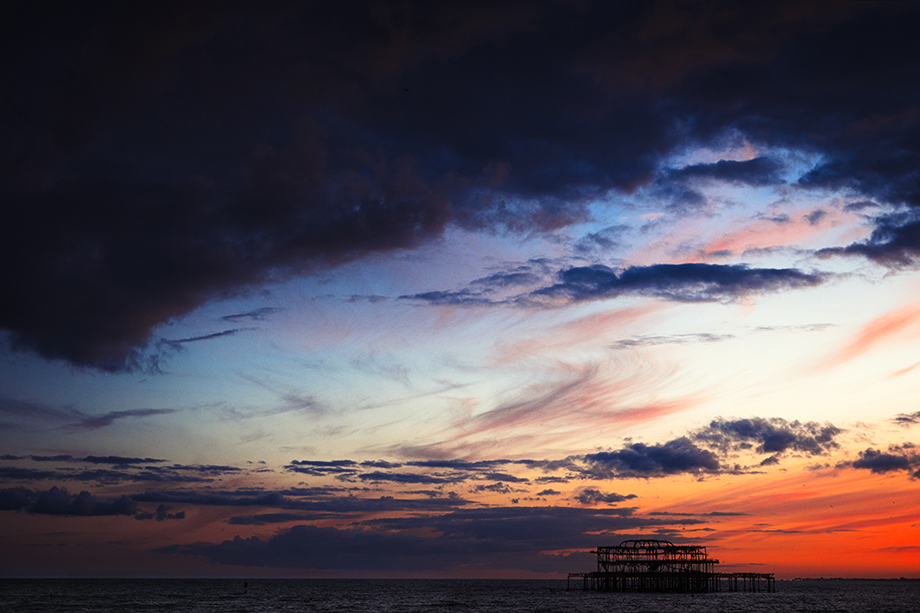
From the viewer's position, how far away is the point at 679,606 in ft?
317

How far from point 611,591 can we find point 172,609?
83364 millimetres

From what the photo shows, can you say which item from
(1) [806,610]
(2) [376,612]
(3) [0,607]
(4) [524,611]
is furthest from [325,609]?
(1) [806,610]

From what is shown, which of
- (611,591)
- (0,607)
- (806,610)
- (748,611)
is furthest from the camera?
(611,591)

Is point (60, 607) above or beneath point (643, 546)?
beneath

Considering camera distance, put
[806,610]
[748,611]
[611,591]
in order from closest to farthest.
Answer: [748,611] → [806,610] → [611,591]

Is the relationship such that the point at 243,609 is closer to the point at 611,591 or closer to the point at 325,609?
the point at 325,609

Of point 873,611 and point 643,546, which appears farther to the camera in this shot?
point 643,546

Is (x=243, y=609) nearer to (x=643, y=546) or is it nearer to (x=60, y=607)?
(x=60, y=607)

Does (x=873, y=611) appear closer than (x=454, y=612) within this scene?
No

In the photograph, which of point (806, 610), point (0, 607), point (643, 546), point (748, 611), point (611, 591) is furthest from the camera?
point (611, 591)

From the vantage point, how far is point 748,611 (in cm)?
9369

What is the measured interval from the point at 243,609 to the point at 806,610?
267 feet

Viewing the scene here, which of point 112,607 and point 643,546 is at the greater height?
point 643,546

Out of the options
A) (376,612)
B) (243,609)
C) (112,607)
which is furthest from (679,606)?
(112,607)
